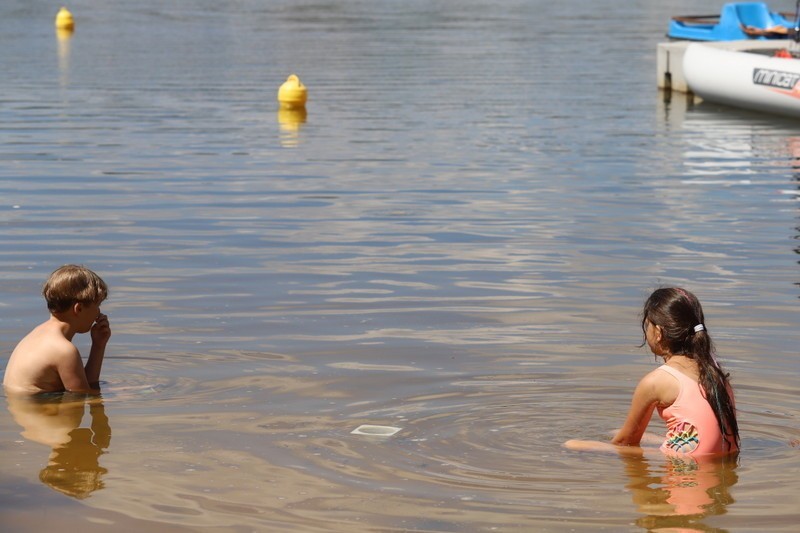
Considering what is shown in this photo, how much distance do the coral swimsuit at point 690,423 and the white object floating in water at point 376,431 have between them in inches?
52.6

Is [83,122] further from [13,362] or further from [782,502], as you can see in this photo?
[782,502]

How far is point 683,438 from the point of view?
Answer: 242 inches

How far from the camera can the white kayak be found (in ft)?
71.5

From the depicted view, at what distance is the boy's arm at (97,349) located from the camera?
24.0ft

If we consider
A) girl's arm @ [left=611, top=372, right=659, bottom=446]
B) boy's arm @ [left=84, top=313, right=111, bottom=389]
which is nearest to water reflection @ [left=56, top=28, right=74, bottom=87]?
boy's arm @ [left=84, top=313, right=111, bottom=389]

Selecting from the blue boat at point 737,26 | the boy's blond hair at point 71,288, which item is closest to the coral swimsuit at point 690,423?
the boy's blond hair at point 71,288

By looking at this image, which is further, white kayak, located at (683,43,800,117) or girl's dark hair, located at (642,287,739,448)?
white kayak, located at (683,43,800,117)

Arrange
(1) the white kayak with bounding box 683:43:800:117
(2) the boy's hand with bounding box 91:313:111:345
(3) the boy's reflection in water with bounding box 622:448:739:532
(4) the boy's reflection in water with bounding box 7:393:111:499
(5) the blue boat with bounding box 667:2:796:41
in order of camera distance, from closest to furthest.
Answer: (3) the boy's reflection in water with bounding box 622:448:739:532 → (4) the boy's reflection in water with bounding box 7:393:111:499 → (2) the boy's hand with bounding box 91:313:111:345 → (1) the white kayak with bounding box 683:43:800:117 → (5) the blue boat with bounding box 667:2:796:41

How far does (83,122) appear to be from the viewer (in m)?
20.5

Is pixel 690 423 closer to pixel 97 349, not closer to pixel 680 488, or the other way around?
pixel 680 488

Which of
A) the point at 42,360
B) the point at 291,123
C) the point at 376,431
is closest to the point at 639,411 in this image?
the point at 376,431

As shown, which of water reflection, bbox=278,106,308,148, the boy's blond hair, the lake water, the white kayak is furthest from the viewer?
the white kayak

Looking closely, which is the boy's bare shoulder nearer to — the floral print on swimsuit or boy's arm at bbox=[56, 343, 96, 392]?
boy's arm at bbox=[56, 343, 96, 392]

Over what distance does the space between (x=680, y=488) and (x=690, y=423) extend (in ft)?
0.94
